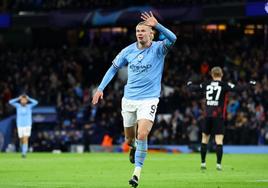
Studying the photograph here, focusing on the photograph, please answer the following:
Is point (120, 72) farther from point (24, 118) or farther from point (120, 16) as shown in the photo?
point (24, 118)

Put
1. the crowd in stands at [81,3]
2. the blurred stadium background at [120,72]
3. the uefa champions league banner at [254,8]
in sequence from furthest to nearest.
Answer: the crowd in stands at [81,3] < the uefa champions league banner at [254,8] < the blurred stadium background at [120,72]

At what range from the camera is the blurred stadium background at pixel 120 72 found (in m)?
37.2

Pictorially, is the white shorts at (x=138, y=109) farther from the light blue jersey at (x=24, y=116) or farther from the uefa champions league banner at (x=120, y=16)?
the uefa champions league banner at (x=120, y=16)

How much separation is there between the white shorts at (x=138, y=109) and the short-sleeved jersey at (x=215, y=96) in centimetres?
590

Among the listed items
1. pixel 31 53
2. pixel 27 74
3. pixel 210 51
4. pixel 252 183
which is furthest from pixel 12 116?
pixel 252 183

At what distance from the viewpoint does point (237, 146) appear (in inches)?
1401

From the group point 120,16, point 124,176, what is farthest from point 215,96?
point 120,16

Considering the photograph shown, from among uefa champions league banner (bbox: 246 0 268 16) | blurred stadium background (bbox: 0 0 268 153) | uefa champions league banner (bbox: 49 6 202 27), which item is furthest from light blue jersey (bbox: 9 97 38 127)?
uefa champions league banner (bbox: 246 0 268 16)

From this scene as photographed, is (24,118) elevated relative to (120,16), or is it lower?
lower

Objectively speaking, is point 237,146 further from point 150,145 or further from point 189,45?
point 189,45

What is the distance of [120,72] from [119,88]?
48.5 inches

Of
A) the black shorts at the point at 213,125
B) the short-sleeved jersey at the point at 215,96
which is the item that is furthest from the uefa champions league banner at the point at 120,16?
the black shorts at the point at 213,125

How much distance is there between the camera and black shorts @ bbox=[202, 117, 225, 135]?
21047 mm

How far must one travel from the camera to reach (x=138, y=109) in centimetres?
1494
